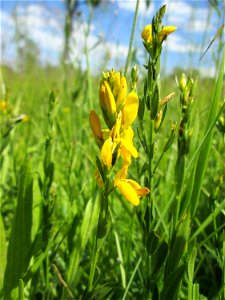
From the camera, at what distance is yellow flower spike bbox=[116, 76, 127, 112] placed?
67 centimetres

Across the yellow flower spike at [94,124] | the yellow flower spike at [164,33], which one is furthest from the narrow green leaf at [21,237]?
the yellow flower spike at [164,33]

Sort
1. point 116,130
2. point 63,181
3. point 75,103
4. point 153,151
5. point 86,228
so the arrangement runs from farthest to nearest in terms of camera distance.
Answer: point 75,103, point 63,181, point 86,228, point 153,151, point 116,130

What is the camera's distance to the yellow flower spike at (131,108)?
668 millimetres

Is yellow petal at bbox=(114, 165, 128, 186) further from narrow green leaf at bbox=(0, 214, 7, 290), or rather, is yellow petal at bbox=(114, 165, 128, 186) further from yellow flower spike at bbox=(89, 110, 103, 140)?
narrow green leaf at bbox=(0, 214, 7, 290)

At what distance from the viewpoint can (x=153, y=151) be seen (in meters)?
0.80

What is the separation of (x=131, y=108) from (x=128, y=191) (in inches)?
5.7

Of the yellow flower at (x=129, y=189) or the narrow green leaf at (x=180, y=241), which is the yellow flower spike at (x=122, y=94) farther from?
the narrow green leaf at (x=180, y=241)

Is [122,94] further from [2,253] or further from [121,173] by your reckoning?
[2,253]

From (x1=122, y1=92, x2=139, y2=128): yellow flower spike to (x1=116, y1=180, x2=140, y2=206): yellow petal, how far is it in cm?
11

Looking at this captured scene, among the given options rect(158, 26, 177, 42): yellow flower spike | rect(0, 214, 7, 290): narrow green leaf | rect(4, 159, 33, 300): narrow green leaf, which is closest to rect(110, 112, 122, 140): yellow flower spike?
rect(158, 26, 177, 42): yellow flower spike

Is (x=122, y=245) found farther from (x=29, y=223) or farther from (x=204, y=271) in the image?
(x=29, y=223)

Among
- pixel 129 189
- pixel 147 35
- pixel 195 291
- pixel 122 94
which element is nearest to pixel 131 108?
pixel 122 94

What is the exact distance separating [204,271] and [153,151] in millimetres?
828

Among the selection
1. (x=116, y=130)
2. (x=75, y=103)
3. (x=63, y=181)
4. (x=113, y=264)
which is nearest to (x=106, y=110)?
(x=116, y=130)
